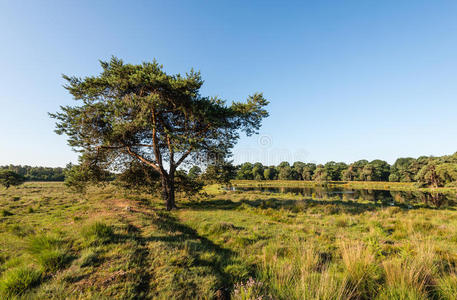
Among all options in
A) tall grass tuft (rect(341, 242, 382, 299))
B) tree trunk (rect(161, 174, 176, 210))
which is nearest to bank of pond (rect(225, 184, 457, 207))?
tree trunk (rect(161, 174, 176, 210))

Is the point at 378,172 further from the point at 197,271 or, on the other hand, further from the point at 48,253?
the point at 48,253

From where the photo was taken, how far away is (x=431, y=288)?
3488 millimetres

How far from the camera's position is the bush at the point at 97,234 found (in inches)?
205

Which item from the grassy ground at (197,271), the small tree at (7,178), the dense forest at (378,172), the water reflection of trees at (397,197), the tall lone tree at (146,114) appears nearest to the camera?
the grassy ground at (197,271)

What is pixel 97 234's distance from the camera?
18.1 feet

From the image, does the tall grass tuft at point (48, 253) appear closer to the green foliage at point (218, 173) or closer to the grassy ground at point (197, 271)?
the grassy ground at point (197, 271)

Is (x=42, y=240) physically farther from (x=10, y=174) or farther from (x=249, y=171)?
(x=249, y=171)

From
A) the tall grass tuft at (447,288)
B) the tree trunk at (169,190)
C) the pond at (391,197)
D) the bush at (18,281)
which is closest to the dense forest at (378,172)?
the pond at (391,197)

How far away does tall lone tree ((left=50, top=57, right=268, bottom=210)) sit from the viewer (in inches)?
454

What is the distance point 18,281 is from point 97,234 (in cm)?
243

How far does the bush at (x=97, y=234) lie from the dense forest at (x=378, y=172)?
44.6 metres

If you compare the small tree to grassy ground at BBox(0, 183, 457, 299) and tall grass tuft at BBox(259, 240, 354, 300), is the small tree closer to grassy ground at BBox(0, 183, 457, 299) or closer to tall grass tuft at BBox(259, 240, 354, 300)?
grassy ground at BBox(0, 183, 457, 299)

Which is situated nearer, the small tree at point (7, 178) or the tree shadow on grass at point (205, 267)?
the tree shadow on grass at point (205, 267)

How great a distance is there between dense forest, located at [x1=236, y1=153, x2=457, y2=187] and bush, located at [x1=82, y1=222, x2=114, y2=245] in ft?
146
